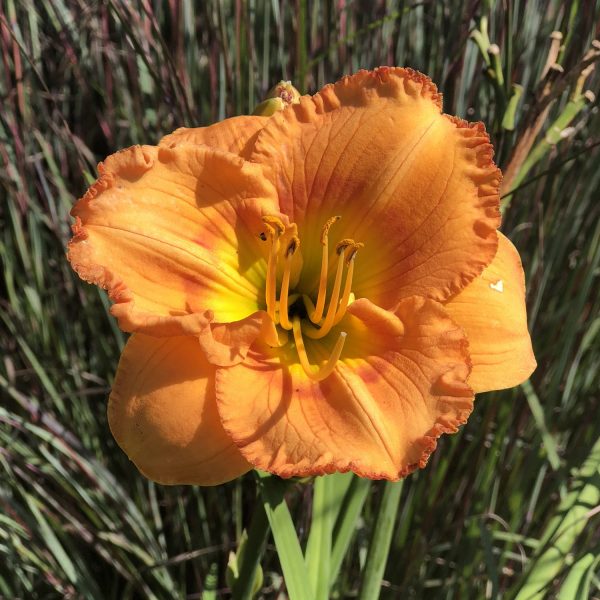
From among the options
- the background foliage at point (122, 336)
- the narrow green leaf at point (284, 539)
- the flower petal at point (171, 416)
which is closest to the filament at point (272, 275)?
the flower petal at point (171, 416)

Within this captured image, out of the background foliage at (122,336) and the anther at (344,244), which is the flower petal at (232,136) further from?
the background foliage at (122,336)

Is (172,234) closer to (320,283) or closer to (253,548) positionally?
(320,283)

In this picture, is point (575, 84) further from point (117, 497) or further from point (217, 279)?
point (117, 497)

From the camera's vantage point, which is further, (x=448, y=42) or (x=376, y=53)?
(x=376, y=53)

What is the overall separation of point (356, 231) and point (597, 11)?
0.86 meters

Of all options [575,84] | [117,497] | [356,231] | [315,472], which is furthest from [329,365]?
[117,497]

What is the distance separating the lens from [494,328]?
3.30 ft

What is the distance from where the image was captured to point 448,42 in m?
1.55

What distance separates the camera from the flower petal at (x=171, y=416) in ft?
2.94

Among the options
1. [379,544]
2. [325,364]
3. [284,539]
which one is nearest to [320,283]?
[325,364]

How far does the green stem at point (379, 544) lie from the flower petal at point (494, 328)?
30 centimetres

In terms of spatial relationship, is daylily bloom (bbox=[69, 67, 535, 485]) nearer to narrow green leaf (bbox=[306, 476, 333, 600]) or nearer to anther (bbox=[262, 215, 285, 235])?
anther (bbox=[262, 215, 285, 235])

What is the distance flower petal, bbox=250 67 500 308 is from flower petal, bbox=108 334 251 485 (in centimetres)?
30

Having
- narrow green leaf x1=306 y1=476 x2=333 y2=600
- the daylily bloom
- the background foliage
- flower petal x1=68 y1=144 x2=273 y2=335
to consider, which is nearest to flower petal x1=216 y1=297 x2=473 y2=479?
the daylily bloom
